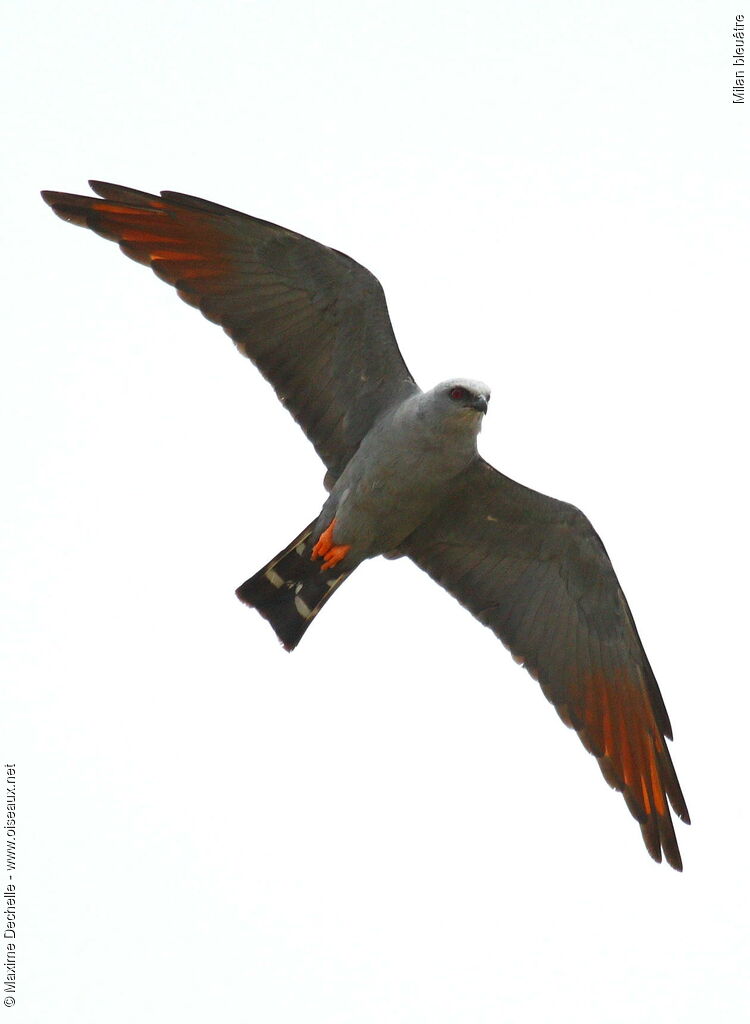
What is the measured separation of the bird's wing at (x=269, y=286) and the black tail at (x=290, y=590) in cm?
141

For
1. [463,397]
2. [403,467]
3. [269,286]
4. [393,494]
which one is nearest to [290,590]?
[393,494]

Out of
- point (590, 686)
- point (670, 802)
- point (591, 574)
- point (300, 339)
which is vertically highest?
point (300, 339)

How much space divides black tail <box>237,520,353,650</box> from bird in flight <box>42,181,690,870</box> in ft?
0.04

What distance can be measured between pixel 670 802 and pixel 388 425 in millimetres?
4455

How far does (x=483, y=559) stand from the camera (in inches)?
487

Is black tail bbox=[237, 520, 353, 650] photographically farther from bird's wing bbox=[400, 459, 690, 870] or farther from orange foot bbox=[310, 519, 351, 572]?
bird's wing bbox=[400, 459, 690, 870]

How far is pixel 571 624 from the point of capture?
41.0ft

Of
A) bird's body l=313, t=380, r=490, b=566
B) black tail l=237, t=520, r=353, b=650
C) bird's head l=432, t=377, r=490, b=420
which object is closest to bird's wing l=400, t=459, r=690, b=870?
bird's body l=313, t=380, r=490, b=566

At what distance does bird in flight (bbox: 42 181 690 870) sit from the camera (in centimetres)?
1130

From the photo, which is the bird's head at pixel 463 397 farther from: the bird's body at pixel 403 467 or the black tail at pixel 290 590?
the black tail at pixel 290 590

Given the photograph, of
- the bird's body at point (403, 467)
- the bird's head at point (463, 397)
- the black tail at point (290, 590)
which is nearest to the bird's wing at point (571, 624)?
the bird's body at point (403, 467)

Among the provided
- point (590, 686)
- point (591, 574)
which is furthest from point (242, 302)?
Answer: point (590, 686)

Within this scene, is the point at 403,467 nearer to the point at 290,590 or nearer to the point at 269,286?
the point at 290,590

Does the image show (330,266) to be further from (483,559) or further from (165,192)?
(483,559)
